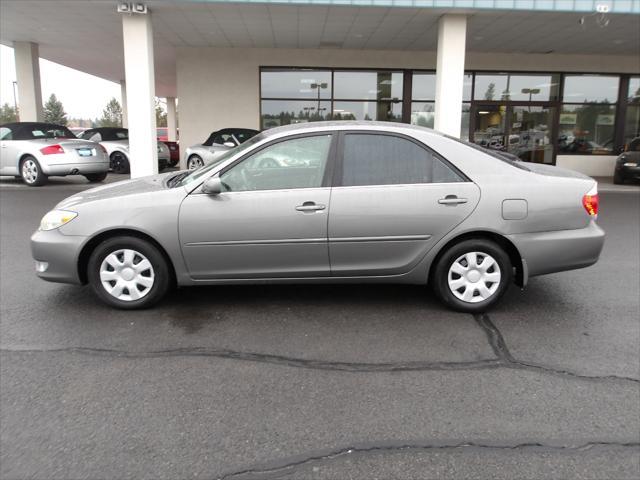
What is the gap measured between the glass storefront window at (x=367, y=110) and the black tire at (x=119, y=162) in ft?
23.0

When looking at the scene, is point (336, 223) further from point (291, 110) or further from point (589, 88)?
point (589, 88)

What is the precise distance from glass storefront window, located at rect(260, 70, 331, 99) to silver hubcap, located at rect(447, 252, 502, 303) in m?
14.2

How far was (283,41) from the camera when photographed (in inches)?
631

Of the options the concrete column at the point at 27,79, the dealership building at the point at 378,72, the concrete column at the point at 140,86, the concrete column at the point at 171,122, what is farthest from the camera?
the concrete column at the point at 171,122

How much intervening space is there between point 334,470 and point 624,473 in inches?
53.8

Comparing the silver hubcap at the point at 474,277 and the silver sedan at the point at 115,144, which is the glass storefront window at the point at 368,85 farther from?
the silver hubcap at the point at 474,277

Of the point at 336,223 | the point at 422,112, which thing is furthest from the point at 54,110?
the point at 336,223

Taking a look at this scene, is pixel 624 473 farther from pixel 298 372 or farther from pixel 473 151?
pixel 473 151

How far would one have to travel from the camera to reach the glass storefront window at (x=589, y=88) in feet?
60.5

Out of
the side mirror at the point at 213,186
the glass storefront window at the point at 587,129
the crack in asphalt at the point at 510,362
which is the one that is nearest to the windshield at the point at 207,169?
the side mirror at the point at 213,186

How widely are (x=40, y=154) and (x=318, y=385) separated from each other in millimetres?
12312

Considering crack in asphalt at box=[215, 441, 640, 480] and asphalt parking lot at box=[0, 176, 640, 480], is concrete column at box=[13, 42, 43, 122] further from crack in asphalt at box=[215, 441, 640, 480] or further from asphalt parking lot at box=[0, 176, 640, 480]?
crack in asphalt at box=[215, 441, 640, 480]

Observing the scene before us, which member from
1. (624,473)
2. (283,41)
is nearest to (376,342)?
(624,473)

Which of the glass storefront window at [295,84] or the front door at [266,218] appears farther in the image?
the glass storefront window at [295,84]
